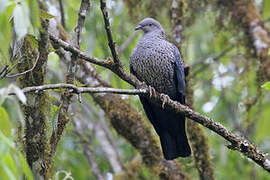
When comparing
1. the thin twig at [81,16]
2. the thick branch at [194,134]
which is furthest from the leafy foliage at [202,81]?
the thin twig at [81,16]

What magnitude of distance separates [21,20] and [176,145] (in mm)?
3295

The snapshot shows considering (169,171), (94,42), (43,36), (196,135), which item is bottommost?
(169,171)

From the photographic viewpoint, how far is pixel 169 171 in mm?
5641

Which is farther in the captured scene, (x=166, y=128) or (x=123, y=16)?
(x=123, y=16)

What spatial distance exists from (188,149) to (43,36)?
235 centimetres

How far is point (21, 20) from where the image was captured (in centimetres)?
201

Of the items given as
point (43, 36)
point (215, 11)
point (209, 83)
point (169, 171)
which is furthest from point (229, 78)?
point (43, 36)

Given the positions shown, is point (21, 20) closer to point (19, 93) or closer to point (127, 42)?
point (19, 93)

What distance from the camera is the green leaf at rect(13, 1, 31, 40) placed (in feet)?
6.51

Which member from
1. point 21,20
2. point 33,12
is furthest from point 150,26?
point 21,20

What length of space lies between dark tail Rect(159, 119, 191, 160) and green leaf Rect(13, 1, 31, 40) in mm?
3175

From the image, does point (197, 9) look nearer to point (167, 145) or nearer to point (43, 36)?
point (167, 145)

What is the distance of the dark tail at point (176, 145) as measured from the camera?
4926mm

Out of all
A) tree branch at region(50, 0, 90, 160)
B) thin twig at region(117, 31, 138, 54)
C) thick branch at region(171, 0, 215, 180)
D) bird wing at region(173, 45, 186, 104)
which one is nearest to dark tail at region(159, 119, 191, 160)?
bird wing at region(173, 45, 186, 104)
